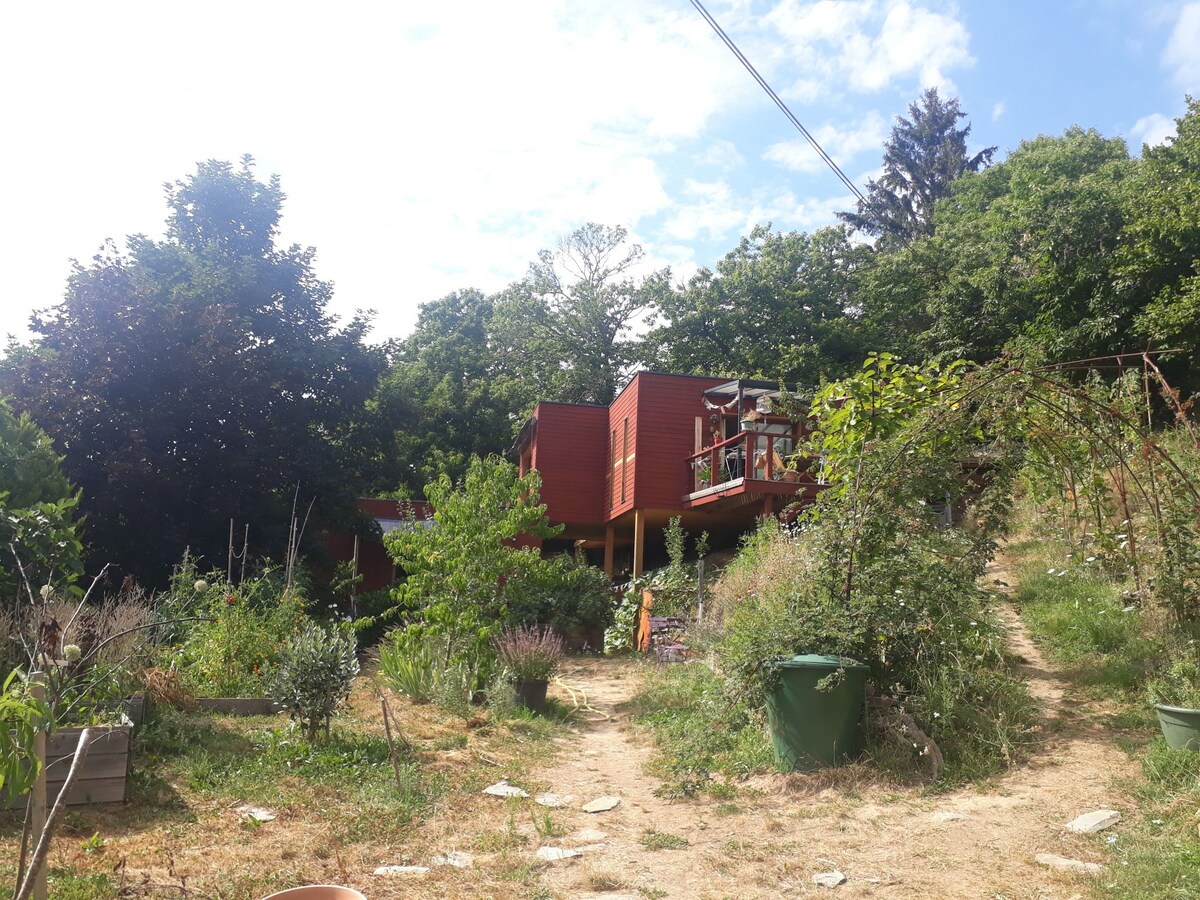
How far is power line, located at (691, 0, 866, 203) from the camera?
7473 mm

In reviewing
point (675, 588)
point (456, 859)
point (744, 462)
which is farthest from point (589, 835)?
point (744, 462)

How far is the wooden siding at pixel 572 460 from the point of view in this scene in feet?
68.7

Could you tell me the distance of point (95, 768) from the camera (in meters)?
5.17

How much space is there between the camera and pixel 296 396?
20.7 m

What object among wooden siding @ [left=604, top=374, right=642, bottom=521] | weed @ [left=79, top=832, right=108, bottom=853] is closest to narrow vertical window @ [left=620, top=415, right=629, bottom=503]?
wooden siding @ [left=604, top=374, right=642, bottom=521]

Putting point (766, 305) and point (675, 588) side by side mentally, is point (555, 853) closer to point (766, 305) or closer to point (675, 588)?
point (675, 588)

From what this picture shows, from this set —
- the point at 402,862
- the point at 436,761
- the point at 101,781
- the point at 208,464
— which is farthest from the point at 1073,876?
the point at 208,464

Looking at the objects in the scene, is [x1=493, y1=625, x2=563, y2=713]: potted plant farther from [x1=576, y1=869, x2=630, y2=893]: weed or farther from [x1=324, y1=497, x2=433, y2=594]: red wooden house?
[x1=324, y1=497, x2=433, y2=594]: red wooden house

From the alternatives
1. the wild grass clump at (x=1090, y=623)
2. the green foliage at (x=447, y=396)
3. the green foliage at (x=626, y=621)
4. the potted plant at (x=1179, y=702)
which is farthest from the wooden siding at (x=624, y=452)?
the potted plant at (x=1179, y=702)

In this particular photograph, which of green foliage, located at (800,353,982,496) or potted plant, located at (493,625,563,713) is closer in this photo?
green foliage, located at (800,353,982,496)

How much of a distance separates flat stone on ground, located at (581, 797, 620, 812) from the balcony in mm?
8290

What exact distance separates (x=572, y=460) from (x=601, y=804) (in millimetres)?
15442

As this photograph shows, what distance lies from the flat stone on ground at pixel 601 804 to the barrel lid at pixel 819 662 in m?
1.47

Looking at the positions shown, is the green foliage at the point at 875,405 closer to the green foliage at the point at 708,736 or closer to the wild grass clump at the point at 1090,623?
the wild grass clump at the point at 1090,623
